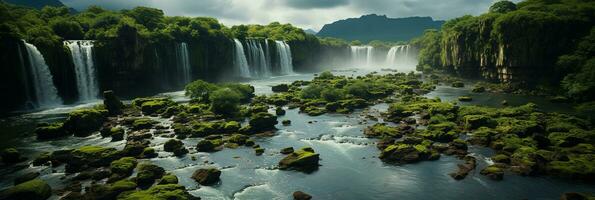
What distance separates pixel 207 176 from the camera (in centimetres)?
3206

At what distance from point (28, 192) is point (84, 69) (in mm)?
48542

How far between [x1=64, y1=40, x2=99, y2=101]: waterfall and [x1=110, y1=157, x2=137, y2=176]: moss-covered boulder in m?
41.0

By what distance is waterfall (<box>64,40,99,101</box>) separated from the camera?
229 ft

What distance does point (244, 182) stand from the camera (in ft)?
107

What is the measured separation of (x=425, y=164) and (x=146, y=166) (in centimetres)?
2369

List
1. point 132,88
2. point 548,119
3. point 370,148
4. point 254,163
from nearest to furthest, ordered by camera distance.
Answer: point 254,163 < point 370,148 < point 548,119 < point 132,88

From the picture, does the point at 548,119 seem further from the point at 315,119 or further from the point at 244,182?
the point at 244,182

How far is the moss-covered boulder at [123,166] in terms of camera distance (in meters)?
33.3

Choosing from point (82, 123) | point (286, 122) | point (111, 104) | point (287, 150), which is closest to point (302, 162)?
point (287, 150)

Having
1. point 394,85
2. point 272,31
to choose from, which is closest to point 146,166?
point 394,85

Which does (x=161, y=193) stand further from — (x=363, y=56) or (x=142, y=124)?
(x=363, y=56)

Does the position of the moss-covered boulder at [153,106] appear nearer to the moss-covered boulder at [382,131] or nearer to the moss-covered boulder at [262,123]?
the moss-covered boulder at [262,123]

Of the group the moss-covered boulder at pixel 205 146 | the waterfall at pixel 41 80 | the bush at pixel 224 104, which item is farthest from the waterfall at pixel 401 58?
the moss-covered boulder at pixel 205 146

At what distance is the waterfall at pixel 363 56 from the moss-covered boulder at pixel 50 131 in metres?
134
